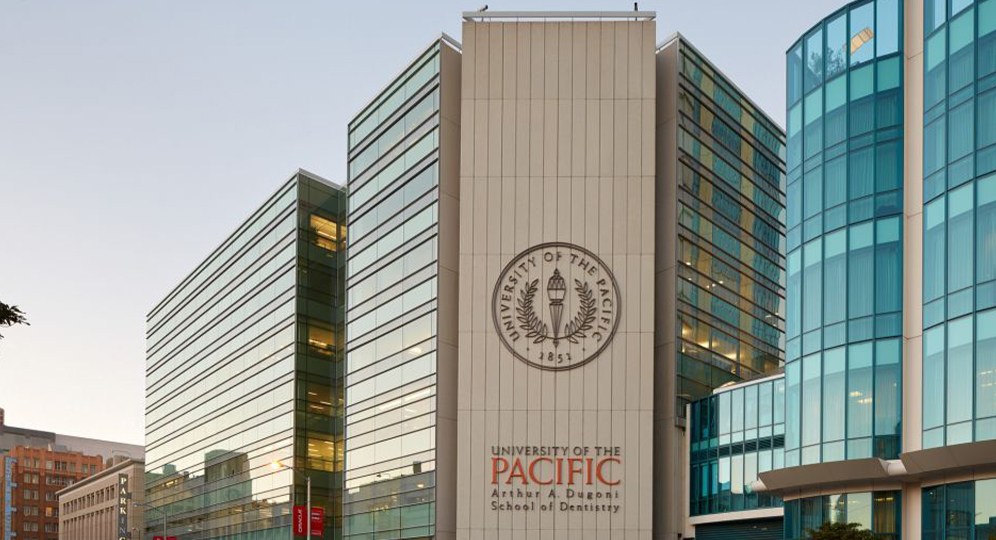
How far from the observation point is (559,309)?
57.6 meters

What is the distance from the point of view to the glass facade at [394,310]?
2430 inches

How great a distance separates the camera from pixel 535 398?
57.6 meters

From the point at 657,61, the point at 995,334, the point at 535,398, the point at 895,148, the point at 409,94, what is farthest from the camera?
the point at 409,94

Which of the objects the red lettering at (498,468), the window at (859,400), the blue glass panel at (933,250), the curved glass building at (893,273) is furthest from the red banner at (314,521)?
the blue glass panel at (933,250)

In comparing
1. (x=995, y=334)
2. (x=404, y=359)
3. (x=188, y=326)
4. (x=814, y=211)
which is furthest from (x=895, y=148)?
(x=188, y=326)

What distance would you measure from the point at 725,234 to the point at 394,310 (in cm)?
1826

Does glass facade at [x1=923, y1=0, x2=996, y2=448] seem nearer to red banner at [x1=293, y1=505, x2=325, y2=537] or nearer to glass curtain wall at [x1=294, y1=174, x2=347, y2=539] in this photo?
red banner at [x1=293, y1=505, x2=325, y2=537]

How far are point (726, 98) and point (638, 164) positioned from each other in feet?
34.4

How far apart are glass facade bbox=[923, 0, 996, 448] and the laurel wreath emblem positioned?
20.9 m

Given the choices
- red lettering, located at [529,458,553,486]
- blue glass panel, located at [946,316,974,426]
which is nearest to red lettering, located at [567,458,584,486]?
red lettering, located at [529,458,553,486]

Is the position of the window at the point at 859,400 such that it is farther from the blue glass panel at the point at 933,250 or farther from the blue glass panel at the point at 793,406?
the blue glass panel at the point at 933,250

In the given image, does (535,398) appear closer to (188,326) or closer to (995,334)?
(995,334)

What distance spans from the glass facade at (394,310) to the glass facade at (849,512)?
21132 millimetres

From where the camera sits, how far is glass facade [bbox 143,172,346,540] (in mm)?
81562
